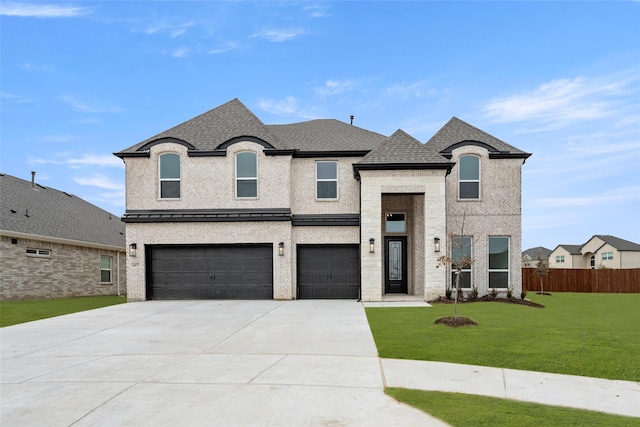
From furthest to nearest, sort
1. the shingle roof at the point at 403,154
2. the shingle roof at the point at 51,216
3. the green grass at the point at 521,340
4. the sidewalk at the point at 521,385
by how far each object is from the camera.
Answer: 1. the shingle roof at the point at 51,216
2. the shingle roof at the point at 403,154
3. the green grass at the point at 521,340
4. the sidewalk at the point at 521,385

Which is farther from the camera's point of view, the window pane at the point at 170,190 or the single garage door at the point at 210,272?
the window pane at the point at 170,190

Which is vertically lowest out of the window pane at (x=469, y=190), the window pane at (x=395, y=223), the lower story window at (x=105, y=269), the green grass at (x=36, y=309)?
the green grass at (x=36, y=309)

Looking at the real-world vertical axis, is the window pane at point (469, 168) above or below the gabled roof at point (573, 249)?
above

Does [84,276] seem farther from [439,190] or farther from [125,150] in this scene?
[439,190]

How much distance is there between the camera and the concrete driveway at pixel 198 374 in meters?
5.21

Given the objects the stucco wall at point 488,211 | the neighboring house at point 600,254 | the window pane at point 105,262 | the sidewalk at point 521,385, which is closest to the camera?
the sidewalk at point 521,385

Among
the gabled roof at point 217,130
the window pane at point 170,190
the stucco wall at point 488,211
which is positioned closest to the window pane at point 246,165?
the gabled roof at point 217,130

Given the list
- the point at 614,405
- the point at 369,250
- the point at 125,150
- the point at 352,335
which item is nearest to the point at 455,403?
the point at 614,405

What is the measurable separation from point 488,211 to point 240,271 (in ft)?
34.8

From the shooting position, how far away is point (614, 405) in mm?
5887

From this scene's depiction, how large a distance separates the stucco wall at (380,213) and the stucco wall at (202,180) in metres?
3.86

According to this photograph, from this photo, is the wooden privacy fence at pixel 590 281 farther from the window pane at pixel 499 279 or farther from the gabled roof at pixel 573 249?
the gabled roof at pixel 573 249

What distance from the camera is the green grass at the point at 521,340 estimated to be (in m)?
7.59

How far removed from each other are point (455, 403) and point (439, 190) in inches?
455
